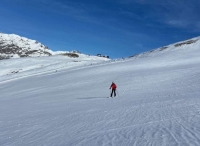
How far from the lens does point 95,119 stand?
11.6m

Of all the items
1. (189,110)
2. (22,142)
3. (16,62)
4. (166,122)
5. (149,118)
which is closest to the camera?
(22,142)

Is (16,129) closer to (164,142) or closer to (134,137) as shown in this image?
(134,137)

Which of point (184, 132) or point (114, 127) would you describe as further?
point (114, 127)

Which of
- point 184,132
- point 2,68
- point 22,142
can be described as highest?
point 2,68

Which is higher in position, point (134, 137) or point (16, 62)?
point (16, 62)

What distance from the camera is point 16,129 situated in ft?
36.2

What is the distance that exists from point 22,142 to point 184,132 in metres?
5.81

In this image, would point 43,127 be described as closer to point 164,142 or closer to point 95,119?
point 95,119

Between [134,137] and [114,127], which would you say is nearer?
[134,137]

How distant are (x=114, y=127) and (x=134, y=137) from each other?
5.97 ft

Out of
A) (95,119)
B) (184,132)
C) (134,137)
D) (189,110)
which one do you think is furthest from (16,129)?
(189,110)

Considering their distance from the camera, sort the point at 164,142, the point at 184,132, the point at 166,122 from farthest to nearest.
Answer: the point at 166,122
the point at 184,132
the point at 164,142

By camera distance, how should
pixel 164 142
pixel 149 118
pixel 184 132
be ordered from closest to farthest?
pixel 164 142, pixel 184 132, pixel 149 118

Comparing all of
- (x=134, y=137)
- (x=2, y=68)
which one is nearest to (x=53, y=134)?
(x=134, y=137)
